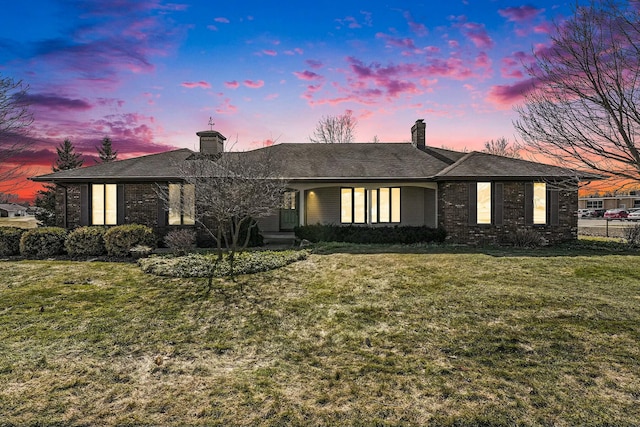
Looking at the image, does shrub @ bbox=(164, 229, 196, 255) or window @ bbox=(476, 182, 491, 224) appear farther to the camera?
window @ bbox=(476, 182, 491, 224)

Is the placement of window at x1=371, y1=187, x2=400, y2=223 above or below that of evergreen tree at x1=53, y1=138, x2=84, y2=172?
below

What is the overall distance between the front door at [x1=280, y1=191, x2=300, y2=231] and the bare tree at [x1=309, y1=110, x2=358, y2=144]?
54.9 ft

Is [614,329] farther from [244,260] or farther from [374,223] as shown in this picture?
[374,223]

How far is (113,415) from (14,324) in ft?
13.2

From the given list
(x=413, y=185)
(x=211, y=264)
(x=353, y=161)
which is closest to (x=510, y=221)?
(x=413, y=185)

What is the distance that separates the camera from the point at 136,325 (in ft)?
18.8

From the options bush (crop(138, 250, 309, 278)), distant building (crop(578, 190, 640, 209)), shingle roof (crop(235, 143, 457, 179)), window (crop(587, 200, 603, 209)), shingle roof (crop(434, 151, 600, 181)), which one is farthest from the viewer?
window (crop(587, 200, 603, 209))

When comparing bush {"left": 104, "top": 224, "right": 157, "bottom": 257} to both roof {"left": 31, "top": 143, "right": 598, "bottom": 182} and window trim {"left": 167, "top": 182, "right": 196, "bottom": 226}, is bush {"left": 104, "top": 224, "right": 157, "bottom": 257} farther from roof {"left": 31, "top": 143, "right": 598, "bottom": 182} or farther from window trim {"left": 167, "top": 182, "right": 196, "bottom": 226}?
roof {"left": 31, "top": 143, "right": 598, "bottom": 182}

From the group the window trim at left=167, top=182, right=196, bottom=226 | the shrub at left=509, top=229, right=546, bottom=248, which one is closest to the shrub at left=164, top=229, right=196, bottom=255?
the window trim at left=167, top=182, right=196, bottom=226

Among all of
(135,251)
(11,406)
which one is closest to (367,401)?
Result: (11,406)

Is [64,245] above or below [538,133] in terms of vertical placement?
below

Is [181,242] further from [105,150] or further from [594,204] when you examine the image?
[594,204]

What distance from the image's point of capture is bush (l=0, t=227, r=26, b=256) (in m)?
12.1

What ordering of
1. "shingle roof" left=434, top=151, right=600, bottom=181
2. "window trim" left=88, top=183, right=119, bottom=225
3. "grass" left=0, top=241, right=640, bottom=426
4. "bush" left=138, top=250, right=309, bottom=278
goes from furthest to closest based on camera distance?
"window trim" left=88, top=183, right=119, bottom=225, "shingle roof" left=434, top=151, right=600, bottom=181, "bush" left=138, top=250, right=309, bottom=278, "grass" left=0, top=241, right=640, bottom=426
